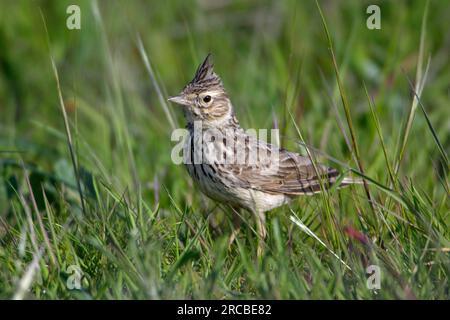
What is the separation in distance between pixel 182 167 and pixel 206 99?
0.86m

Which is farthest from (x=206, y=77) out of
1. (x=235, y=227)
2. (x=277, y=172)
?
(x=235, y=227)

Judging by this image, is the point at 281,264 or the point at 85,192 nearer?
the point at 281,264

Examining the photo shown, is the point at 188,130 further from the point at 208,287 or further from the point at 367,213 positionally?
the point at 208,287

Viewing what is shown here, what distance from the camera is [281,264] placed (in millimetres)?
3643

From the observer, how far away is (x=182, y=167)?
5.92 m

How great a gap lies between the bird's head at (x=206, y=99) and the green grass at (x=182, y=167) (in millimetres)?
281

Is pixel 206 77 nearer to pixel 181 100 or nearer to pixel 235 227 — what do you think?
pixel 181 100

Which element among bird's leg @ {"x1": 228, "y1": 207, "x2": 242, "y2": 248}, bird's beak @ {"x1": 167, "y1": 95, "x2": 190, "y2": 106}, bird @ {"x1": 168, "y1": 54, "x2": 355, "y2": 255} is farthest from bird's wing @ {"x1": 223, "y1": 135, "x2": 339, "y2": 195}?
bird's beak @ {"x1": 167, "y1": 95, "x2": 190, "y2": 106}

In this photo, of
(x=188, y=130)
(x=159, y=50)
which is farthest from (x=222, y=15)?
(x=188, y=130)

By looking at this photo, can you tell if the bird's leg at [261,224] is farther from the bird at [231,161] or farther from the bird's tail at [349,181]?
the bird's tail at [349,181]

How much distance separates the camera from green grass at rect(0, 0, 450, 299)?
376cm

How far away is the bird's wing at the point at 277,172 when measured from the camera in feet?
16.7

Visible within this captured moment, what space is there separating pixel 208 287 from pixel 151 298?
29 cm
